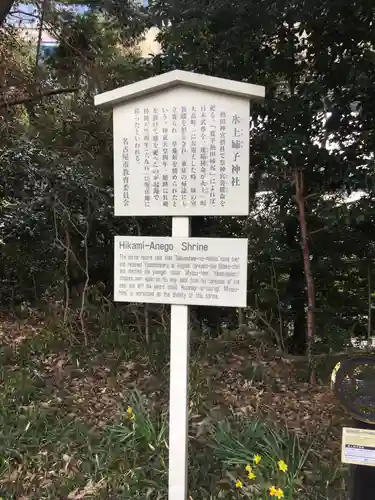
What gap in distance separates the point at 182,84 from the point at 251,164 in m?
2.52

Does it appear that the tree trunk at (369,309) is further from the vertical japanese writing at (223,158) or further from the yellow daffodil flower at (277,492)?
the vertical japanese writing at (223,158)

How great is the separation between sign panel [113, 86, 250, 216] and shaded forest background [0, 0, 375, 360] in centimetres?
166

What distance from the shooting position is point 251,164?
5.18 meters

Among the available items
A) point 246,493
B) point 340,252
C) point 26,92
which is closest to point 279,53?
point 340,252

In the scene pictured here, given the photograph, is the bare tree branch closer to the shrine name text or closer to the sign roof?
the sign roof

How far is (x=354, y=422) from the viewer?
239cm

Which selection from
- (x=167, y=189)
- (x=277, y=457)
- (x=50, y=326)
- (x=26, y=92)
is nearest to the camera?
(x=167, y=189)

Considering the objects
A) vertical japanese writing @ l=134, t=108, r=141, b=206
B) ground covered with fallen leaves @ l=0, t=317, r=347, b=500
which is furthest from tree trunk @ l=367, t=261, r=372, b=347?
vertical japanese writing @ l=134, t=108, r=141, b=206

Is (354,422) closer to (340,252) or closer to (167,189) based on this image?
(167,189)

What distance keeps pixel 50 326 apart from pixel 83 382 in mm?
1236

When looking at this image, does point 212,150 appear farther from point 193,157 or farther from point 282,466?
point 282,466

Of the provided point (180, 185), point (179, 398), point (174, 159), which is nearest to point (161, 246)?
point (180, 185)

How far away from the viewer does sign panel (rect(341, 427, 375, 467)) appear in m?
2.35

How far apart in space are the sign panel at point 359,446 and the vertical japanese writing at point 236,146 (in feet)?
4.53
